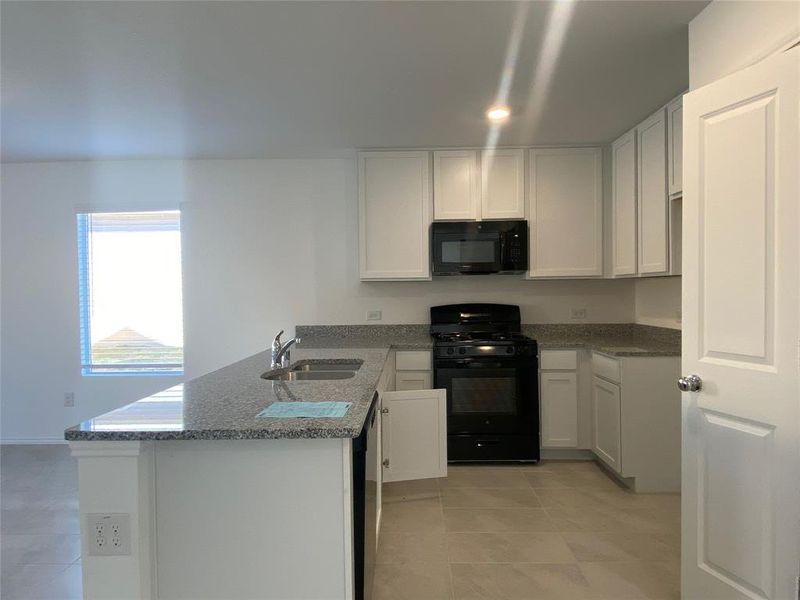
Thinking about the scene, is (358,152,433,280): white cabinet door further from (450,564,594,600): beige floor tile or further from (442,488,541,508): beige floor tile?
(450,564,594,600): beige floor tile

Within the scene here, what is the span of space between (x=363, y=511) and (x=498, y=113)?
2.35 meters

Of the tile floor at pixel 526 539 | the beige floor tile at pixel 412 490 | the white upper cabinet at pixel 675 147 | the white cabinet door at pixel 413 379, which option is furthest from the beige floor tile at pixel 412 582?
the white upper cabinet at pixel 675 147

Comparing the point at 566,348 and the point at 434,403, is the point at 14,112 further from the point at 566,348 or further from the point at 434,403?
the point at 566,348

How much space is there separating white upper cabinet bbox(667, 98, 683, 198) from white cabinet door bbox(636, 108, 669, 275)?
37mm

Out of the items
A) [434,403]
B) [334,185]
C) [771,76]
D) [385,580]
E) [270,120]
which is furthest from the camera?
[334,185]

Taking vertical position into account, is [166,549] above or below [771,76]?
below

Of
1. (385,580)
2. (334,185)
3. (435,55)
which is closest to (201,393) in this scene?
(385,580)

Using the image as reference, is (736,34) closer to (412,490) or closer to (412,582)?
(412,582)

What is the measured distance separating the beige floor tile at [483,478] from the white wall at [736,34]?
94.1 inches

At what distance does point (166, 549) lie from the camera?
1.34 meters

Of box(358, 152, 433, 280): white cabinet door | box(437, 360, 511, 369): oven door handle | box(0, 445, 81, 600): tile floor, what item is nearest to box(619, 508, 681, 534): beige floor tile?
box(437, 360, 511, 369): oven door handle

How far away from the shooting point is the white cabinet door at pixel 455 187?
358cm

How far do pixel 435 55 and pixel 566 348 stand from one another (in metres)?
2.18

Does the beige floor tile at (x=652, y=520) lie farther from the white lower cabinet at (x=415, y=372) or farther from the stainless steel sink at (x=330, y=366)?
the stainless steel sink at (x=330, y=366)
